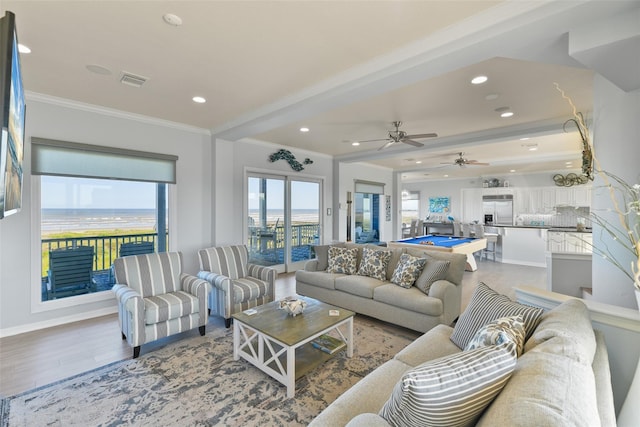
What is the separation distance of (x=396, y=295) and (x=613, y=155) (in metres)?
2.18

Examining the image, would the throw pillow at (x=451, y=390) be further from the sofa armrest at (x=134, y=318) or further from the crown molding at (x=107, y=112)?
the crown molding at (x=107, y=112)

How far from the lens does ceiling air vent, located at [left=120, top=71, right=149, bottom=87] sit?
2771mm

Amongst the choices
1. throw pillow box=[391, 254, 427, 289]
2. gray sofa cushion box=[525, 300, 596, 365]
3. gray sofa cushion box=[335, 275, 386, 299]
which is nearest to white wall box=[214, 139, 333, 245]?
gray sofa cushion box=[335, 275, 386, 299]

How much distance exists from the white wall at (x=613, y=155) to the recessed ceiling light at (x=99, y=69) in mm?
4211

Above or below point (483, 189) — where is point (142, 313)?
below

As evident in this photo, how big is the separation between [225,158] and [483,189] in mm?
8571

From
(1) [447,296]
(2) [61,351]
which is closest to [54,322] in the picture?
(2) [61,351]

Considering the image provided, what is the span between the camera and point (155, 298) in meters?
3.02

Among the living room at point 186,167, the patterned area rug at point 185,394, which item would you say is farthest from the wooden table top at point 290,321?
the living room at point 186,167

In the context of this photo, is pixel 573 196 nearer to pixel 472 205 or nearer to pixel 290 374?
pixel 472 205

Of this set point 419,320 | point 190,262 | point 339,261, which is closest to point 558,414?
point 419,320

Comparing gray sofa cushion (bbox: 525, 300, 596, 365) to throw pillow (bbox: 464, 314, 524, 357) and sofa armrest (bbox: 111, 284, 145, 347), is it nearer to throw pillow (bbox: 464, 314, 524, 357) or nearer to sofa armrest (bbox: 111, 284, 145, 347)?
throw pillow (bbox: 464, 314, 524, 357)

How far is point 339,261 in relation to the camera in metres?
4.16

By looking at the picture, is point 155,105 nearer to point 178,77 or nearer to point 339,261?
point 178,77
